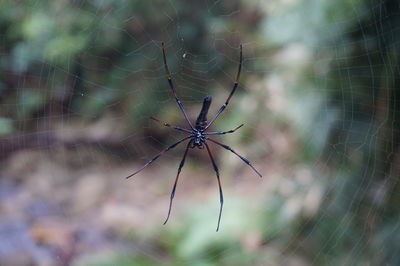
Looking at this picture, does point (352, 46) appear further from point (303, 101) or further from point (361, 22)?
point (303, 101)

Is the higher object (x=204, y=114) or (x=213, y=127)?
(x=213, y=127)

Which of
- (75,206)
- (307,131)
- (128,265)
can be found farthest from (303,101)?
(75,206)

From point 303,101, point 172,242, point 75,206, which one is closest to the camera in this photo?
point 303,101

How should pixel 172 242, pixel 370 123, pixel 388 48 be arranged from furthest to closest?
pixel 172 242 < pixel 370 123 < pixel 388 48

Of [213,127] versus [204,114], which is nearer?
[204,114]

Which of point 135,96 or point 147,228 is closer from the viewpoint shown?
point 147,228

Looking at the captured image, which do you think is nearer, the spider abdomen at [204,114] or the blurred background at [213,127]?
the spider abdomen at [204,114]

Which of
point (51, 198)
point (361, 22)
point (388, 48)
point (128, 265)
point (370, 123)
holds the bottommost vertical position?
point (128, 265)

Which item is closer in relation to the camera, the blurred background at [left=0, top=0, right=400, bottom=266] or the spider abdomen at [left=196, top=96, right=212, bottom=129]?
the spider abdomen at [left=196, top=96, right=212, bottom=129]
